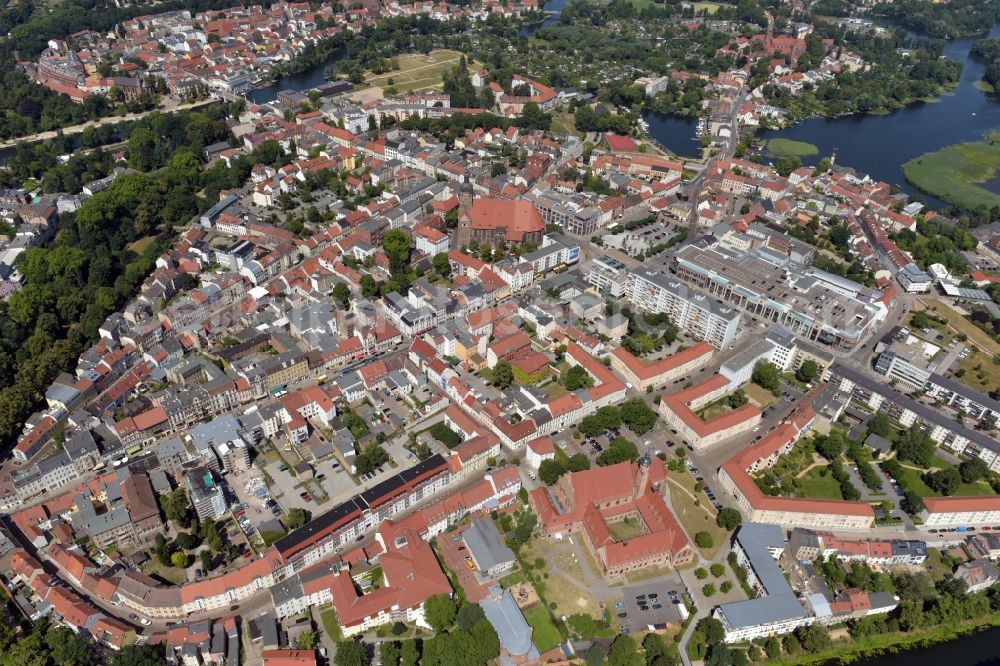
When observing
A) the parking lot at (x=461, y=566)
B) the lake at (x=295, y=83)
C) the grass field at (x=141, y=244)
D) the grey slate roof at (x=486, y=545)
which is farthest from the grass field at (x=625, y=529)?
the lake at (x=295, y=83)

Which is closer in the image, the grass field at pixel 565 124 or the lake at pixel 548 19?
the grass field at pixel 565 124

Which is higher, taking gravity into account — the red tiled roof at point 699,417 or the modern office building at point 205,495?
the red tiled roof at point 699,417

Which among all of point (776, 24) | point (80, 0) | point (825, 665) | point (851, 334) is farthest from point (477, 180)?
point (80, 0)

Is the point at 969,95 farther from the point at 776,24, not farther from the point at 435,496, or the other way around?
the point at 435,496

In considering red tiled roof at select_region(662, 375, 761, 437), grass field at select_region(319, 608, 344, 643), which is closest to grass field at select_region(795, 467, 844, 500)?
red tiled roof at select_region(662, 375, 761, 437)

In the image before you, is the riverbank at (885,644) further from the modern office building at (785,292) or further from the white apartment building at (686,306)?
the white apartment building at (686,306)

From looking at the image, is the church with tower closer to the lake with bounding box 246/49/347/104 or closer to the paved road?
the paved road
